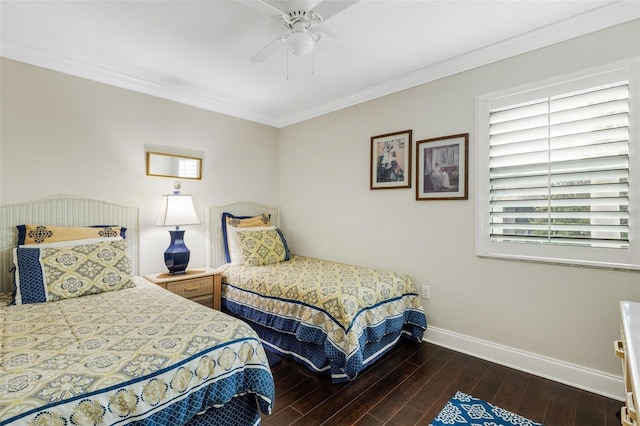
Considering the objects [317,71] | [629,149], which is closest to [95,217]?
[317,71]

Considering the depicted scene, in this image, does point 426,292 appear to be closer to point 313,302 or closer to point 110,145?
point 313,302

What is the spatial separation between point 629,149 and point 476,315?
1.56m

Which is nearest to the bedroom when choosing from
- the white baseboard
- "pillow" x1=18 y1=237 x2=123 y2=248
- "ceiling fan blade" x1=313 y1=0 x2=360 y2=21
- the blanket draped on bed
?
the white baseboard

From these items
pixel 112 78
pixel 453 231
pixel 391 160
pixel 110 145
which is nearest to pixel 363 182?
pixel 391 160

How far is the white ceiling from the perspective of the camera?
78.2 inches

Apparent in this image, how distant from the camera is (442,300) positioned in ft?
9.10

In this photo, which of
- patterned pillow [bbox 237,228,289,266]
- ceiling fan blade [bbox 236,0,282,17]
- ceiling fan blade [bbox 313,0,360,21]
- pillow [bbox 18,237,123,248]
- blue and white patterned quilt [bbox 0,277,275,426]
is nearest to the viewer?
blue and white patterned quilt [bbox 0,277,275,426]

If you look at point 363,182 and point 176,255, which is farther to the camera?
point 363,182

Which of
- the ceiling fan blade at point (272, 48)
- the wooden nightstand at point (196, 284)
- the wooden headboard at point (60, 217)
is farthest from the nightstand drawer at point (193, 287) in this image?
the ceiling fan blade at point (272, 48)

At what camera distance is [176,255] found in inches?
117

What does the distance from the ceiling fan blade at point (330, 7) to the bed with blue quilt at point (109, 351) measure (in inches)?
68.5

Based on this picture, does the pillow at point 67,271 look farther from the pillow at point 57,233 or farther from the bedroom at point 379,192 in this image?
the bedroom at point 379,192

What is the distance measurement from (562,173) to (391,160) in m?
1.40

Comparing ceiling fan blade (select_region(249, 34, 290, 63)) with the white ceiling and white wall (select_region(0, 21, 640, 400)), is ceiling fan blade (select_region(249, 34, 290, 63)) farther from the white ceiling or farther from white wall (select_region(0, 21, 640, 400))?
white wall (select_region(0, 21, 640, 400))
